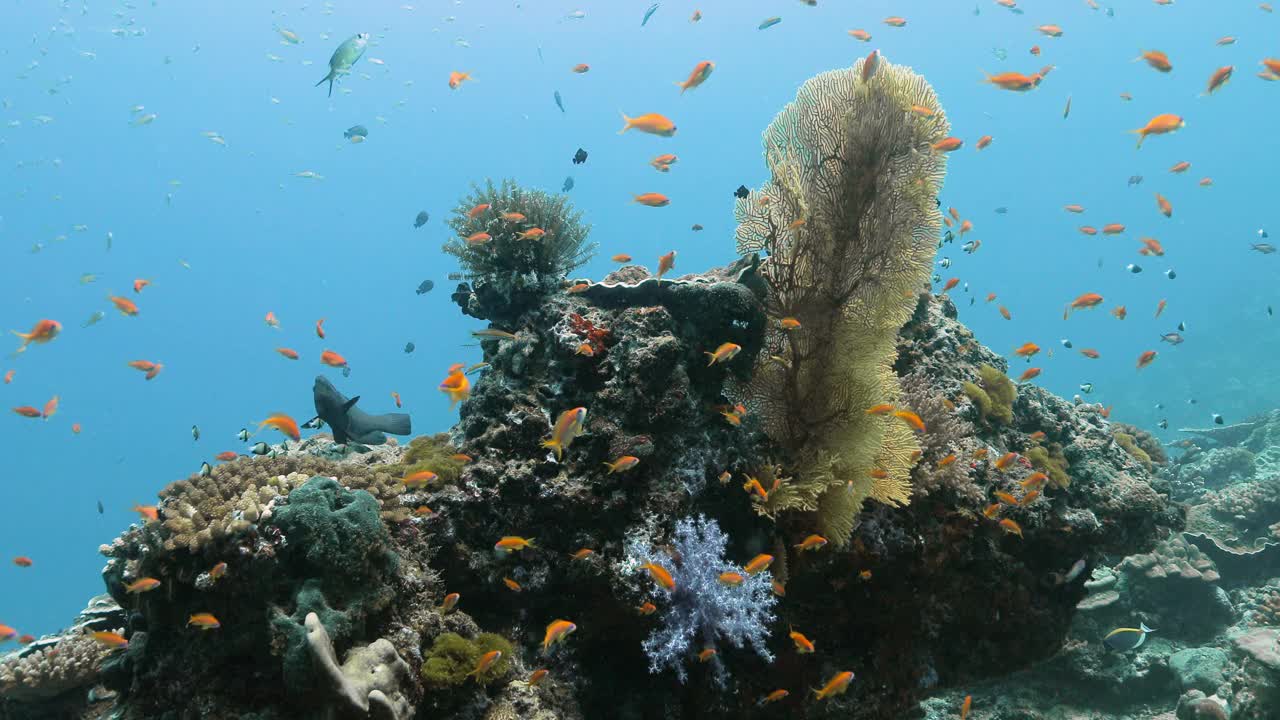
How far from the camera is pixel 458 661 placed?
413 cm

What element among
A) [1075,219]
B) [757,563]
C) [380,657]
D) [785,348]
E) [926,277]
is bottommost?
[380,657]

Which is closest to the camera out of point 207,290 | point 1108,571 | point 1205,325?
point 1108,571

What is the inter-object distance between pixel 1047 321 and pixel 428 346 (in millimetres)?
139484

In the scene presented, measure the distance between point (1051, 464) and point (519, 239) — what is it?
6.73 metres

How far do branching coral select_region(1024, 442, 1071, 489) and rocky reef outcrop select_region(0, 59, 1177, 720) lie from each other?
0.11ft

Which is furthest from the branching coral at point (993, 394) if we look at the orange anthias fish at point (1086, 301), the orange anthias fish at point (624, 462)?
the orange anthias fish at point (624, 462)

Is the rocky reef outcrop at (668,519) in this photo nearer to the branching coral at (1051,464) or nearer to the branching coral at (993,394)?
the branching coral at (1051,464)

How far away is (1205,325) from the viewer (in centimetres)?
7644

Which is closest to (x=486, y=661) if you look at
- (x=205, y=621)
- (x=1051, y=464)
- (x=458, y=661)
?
(x=458, y=661)

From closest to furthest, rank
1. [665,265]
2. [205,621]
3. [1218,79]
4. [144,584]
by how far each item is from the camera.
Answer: [205,621], [144,584], [665,265], [1218,79]

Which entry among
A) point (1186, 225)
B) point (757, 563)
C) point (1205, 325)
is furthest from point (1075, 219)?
point (757, 563)

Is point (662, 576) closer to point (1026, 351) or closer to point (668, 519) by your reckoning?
point (668, 519)

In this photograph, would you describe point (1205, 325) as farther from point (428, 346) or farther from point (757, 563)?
point (428, 346)

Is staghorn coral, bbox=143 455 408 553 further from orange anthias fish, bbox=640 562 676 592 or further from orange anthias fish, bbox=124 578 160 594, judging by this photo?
orange anthias fish, bbox=640 562 676 592
